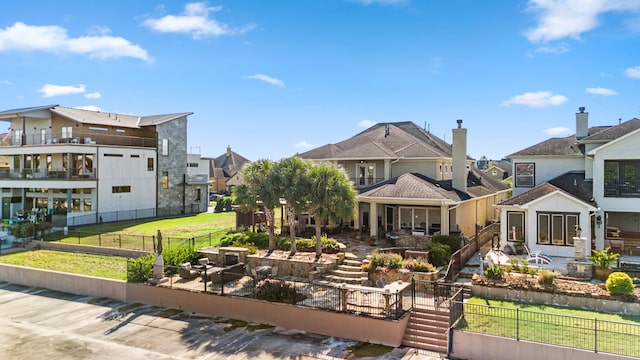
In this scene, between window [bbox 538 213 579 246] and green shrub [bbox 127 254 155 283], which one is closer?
green shrub [bbox 127 254 155 283]

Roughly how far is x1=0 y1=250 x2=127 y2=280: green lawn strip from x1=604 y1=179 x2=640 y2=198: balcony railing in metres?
26.7

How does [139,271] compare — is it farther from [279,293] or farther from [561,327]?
[561,327]

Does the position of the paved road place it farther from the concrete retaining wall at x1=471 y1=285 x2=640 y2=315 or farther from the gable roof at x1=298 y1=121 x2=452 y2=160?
the gable roof at x1=298 y1=121 x2=452 y2=160

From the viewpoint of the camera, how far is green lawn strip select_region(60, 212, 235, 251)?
27.4 m

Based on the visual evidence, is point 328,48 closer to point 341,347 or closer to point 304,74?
point 304,74

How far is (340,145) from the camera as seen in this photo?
3591 cm

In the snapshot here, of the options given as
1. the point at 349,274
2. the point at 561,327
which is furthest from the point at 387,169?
the point at 561,327

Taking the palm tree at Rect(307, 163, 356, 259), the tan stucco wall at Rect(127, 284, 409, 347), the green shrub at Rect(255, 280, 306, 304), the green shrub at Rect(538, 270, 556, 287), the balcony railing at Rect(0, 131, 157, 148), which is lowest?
the tan stucco wall at Rect(127, 284, 409, 347)

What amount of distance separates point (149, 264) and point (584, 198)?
78.1 ft

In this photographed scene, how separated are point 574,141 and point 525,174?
4.40 m

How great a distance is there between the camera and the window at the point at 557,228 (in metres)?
23.0

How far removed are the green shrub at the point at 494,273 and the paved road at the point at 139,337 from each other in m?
5.78

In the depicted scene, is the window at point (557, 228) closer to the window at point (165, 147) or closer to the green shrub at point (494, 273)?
the green shrub at point (494, 273)

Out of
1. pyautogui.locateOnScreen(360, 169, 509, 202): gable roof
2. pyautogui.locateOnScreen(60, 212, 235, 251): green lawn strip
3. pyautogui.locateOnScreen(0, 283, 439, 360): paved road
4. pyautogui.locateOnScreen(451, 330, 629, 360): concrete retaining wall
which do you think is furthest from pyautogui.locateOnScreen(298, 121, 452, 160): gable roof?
pyautogui.locateOnScreen(451, 330, 629, 360): concrete retaining wall
